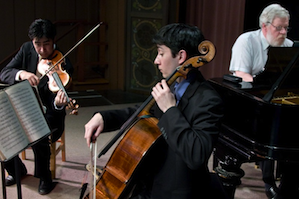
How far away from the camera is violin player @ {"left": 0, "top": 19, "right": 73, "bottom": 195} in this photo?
2.64m

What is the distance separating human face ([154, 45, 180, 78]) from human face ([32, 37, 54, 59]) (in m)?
1.32

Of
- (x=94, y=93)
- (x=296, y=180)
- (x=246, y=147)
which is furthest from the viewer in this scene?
(x=94, y=93)

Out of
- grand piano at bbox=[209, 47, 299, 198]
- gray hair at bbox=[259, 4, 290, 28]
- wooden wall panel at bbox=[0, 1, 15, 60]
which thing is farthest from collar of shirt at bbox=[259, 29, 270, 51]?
wooden wall panel at bbox=[0, 1, 15, 60]

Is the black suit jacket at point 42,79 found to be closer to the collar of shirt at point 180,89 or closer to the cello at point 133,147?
the cello at point 133,147

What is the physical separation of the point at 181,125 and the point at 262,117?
81 cm

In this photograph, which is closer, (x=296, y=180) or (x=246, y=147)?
(x=246, y=147)

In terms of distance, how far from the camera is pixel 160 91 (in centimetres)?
146

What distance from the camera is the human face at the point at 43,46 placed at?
2637 mm

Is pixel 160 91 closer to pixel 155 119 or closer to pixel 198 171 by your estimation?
pixel 155 119

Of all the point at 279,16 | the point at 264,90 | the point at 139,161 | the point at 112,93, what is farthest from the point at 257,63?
the point at 112,93

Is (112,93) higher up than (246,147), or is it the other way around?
(246,147)

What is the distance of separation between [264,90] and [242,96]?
23cm

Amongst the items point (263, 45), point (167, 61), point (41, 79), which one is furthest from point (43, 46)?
point (263, 45)

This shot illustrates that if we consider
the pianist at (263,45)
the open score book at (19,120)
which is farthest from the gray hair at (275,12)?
the open score book at (19,120)
